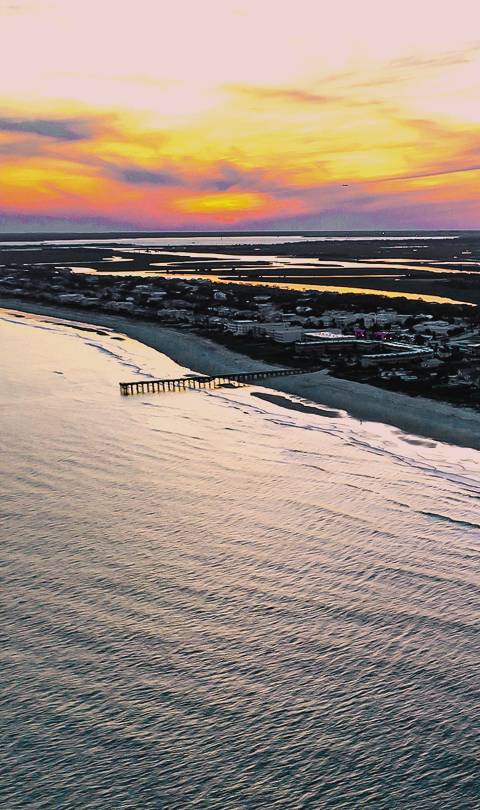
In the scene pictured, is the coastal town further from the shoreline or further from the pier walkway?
the pier walkway

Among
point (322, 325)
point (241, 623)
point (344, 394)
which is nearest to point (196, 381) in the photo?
point (344, 394)

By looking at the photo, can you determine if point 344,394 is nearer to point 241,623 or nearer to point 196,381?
point 196,381

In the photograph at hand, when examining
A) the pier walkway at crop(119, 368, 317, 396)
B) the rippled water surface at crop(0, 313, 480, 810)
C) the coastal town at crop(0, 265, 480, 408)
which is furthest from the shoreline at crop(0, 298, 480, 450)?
the rippled water surface at crop(0, 313, 480, 810)

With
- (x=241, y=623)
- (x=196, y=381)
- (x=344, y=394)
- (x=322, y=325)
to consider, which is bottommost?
(x=241, y=623)

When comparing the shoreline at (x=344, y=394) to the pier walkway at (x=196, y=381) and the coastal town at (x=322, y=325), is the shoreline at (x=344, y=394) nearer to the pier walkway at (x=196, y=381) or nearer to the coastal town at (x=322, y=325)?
the pier walkway at (x=196, y=381)

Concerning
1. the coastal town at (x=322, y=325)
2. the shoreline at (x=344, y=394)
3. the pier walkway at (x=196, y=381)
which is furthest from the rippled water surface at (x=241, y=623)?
the coastal town at (x=322, y=325)

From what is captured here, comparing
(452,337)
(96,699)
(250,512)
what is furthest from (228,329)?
(96,699)
